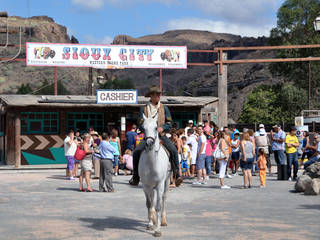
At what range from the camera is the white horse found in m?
8.59

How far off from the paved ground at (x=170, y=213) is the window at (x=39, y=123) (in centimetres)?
1034

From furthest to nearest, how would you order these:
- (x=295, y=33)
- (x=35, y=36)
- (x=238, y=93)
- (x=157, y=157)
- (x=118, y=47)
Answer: (x=35, y=36) → (x=238, y=93) → (x=295, y=33) → (x=118, y=47) → (x=157, y=157)

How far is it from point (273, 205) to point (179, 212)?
2528 millimetres

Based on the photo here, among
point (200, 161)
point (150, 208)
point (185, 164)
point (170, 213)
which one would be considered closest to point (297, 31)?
point (185, 164)

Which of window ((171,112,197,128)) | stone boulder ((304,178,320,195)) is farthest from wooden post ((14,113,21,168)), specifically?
stone boulder ((304,178,320,195))

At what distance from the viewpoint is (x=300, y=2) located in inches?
2511

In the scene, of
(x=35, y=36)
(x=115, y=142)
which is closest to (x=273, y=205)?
(x=115, y=142)

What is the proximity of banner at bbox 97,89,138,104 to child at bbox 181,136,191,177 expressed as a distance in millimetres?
7431

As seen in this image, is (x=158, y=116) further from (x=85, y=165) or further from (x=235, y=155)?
(x=235, y=155)

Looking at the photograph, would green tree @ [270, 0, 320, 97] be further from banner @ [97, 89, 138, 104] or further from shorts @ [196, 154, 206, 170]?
shorts @ [196, 154, 206, 170]

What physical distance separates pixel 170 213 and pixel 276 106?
188ft

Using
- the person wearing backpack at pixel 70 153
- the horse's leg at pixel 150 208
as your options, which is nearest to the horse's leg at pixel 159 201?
the horse's leg at pixel 150 208

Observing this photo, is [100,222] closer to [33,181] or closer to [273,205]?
[273,205]

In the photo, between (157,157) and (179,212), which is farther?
(179,212)
